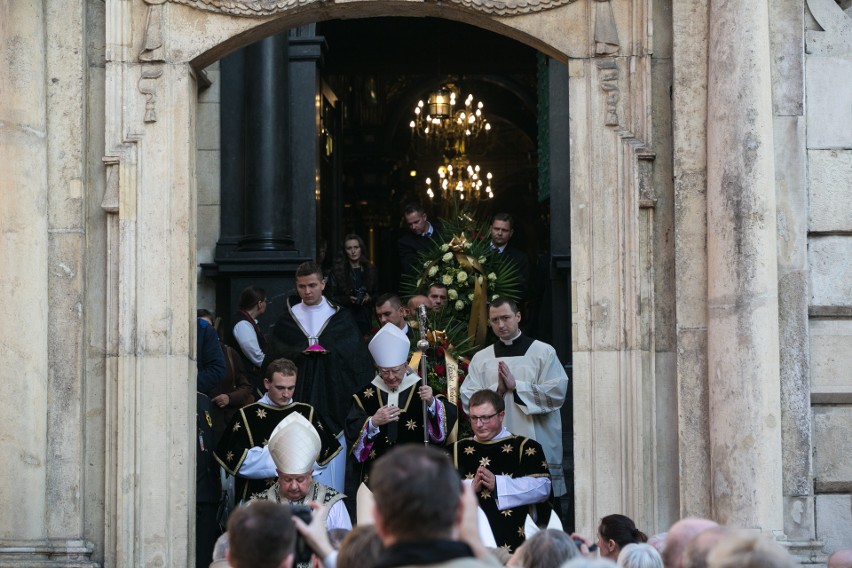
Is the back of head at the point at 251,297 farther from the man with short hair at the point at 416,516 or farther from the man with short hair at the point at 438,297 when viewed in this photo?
the man with short hair at the point at 416,516

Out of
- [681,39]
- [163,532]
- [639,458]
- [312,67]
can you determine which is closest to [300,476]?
[163,532]

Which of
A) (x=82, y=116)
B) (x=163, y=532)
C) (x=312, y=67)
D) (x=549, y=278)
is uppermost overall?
(x=312, y=67)

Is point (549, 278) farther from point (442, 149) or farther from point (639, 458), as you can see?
point (442, 149)

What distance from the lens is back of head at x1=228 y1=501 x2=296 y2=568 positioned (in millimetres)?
5117

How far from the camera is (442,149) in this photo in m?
20.1

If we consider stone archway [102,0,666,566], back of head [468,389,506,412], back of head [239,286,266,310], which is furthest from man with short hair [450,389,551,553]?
back of head [239,286,266,310]

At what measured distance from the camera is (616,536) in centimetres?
764

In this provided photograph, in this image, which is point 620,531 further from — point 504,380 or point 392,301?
point 392,301

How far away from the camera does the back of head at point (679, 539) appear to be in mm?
5930

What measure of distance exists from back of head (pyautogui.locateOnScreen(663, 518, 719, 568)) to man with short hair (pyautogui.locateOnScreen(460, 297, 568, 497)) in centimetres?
474

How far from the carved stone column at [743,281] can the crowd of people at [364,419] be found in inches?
43.0

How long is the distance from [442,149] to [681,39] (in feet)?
34.7

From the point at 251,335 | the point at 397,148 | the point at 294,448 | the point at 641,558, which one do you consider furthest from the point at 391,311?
the point at 397,148

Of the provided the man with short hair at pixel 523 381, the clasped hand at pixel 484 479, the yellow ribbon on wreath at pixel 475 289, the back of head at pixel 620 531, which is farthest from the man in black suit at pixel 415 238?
the back of head at pixel 620 531
